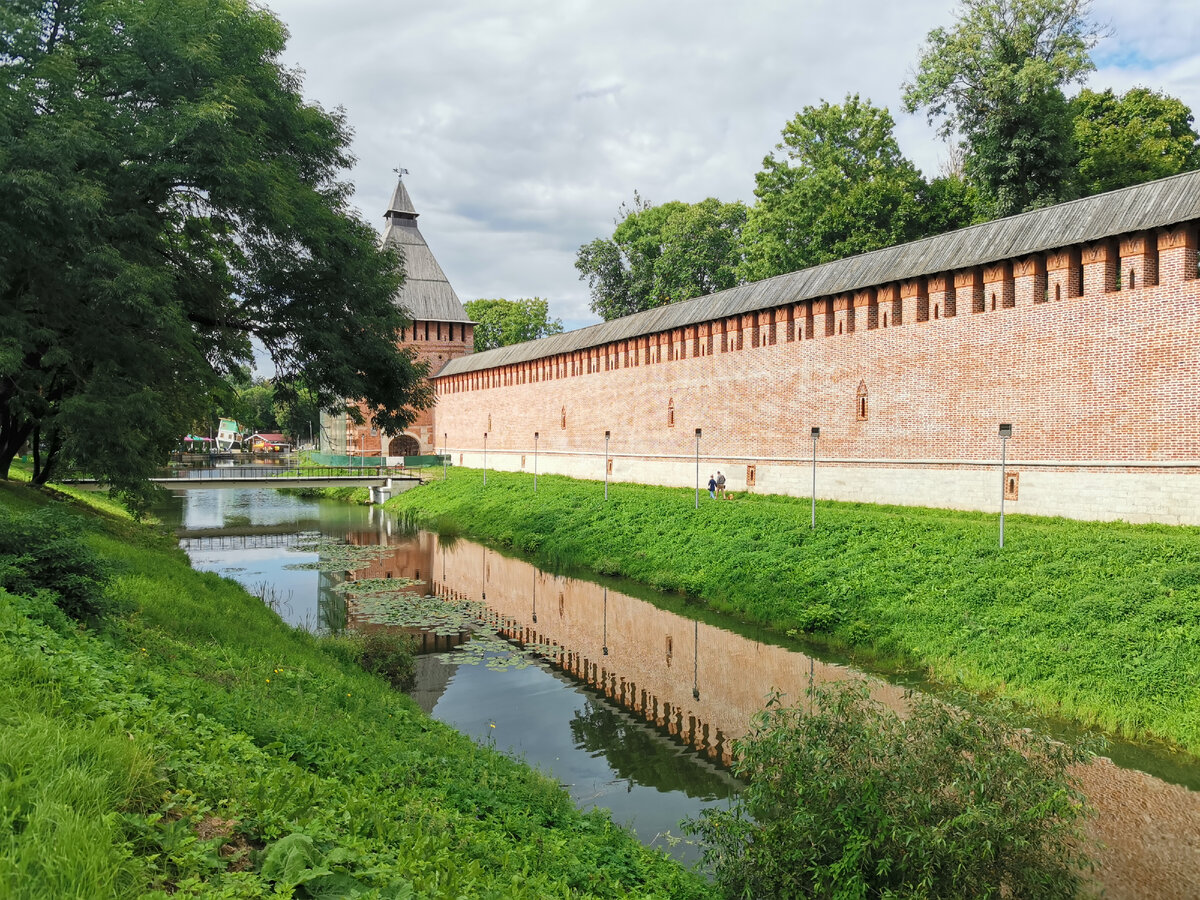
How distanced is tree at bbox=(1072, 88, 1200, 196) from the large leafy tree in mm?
21258

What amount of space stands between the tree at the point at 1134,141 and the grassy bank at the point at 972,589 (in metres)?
15.0

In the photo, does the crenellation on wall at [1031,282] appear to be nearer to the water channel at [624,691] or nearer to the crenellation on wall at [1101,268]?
the crenellation on wall at [1101,268]

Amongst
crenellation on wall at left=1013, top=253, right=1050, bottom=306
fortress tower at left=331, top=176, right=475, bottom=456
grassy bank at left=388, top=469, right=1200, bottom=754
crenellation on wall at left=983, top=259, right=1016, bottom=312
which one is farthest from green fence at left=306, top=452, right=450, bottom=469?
crenellation on wall at left=1013, top=253, right=1050, bottom=306

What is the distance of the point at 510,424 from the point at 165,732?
27.1 meters

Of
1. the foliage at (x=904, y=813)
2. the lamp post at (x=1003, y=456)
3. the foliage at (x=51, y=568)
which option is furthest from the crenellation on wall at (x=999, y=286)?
the foliage at (x=51, y=568)

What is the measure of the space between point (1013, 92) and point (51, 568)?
2376cm

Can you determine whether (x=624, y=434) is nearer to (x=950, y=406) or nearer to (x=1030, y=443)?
(x=950, y=406)

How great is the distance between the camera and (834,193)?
79.9 ft

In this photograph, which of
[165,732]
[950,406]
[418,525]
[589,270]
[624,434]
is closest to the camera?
[165,732]

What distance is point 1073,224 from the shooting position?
483 inches

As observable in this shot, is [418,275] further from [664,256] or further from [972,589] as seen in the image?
[972,589]

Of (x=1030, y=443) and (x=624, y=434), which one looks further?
(x=624, y=434)

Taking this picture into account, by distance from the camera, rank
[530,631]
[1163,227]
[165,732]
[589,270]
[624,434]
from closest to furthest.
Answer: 1. [165,732]
2. [1163,227]
3. [530,631]
4. [624,434]
5. [589,270]

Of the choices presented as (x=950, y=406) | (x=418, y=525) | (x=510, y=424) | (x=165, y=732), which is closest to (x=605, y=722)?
(x=165, y=732)
